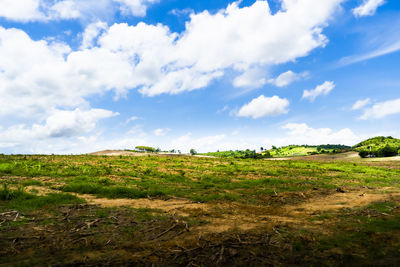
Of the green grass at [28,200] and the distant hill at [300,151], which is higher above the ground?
the green grass at [28,200]

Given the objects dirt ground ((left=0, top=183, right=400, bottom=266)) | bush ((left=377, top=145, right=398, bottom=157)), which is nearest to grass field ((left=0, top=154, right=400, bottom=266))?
dirt ground ((left=0, top=183, right=400, bottom=266))

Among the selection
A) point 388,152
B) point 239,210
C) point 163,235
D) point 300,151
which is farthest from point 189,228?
point 300,151

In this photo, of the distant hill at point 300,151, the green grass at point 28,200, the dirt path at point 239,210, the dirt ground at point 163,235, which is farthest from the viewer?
the distant hill at point 300,151

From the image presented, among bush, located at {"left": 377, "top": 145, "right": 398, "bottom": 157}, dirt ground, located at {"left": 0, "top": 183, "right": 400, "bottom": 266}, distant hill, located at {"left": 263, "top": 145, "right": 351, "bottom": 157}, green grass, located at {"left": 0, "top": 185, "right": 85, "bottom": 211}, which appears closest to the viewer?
dirt ground, located at {"left": 0, "top": 183, "right": 400, "bottom": 266}

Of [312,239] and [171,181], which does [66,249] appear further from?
[171,181]

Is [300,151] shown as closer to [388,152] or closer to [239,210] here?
[388,152]

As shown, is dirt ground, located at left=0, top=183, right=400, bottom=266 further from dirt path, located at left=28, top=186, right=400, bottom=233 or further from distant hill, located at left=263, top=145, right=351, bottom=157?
distant hill, located at left=263, top=145, right=351, bottom=157

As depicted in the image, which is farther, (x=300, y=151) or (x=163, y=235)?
(x=300, y=151)

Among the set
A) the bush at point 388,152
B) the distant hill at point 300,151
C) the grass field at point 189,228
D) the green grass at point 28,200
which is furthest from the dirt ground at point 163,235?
the distant hill at point 300,151

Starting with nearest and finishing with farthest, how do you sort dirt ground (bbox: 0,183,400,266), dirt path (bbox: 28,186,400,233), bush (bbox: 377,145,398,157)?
1. dirt ground (bbox: 0,183,400,266)
2. dirt path (bbox: 28,186,400,233)
3. bush (bbox: 377,145,398,157)

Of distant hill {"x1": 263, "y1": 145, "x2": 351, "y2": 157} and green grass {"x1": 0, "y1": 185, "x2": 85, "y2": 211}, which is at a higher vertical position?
green grass {"x1": 0, "y1": 185, "x2": 85, "y2": 211}

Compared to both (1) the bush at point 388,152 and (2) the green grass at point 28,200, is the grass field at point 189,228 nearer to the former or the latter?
(2) the green grass at point 28,200

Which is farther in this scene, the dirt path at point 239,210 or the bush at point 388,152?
the bush at point 388,152

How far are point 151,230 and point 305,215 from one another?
275 inches
